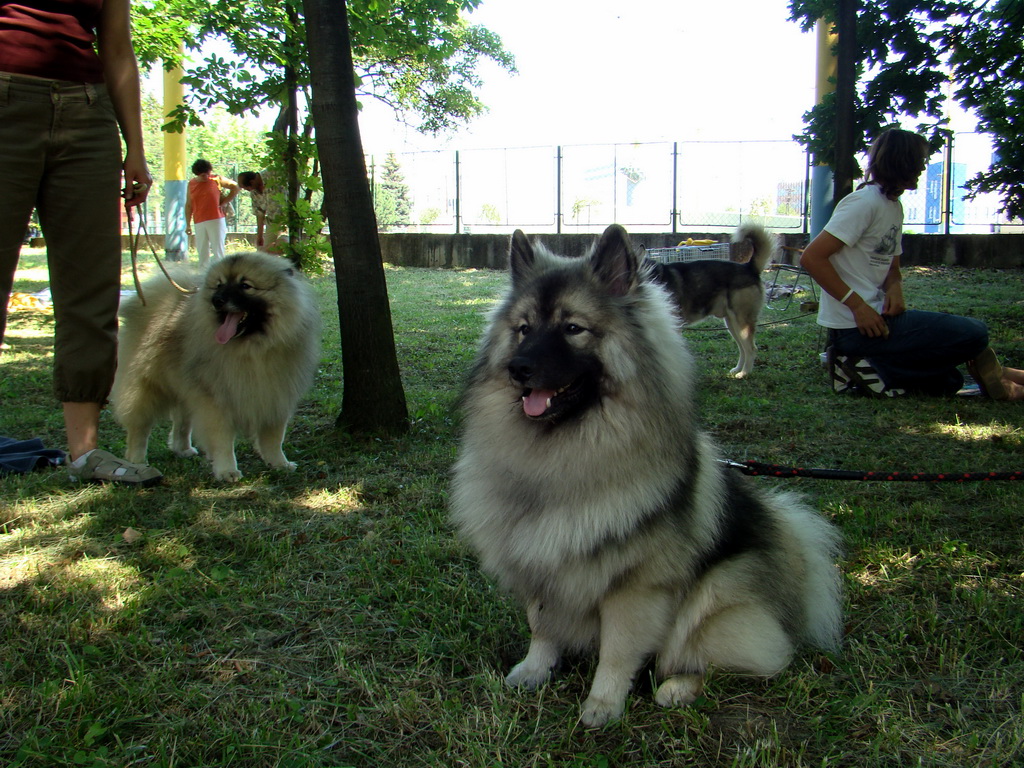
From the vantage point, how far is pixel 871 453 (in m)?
4.16

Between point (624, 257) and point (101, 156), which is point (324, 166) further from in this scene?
point (624, 257)

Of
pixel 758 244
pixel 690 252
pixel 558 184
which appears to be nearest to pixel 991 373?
pixel 758 244

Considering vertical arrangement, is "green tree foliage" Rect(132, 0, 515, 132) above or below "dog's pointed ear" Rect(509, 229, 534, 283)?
above

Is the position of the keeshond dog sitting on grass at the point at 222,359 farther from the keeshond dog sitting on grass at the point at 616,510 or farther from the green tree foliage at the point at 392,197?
the green tree foliage at the point at 392,197

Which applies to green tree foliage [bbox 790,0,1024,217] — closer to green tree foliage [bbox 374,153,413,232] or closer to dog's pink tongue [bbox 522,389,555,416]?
dog's pink tongue [bbox 522,389,555,416]

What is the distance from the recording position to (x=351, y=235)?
4184 millimetres

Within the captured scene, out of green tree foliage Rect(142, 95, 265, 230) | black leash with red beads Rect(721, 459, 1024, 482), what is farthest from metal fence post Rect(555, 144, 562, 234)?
green tree foliage Rect(142, 95, 265, 230)

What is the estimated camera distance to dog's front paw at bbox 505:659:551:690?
7.04 ft

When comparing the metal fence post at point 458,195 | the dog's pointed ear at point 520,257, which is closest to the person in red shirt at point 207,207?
the metal fence post at point 458,195

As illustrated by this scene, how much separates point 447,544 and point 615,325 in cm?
132

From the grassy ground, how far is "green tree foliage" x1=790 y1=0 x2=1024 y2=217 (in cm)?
348

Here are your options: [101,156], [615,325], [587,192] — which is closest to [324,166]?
[101,156]

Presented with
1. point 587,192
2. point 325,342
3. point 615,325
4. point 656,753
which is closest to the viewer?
point 656,753

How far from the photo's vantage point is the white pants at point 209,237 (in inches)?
471
